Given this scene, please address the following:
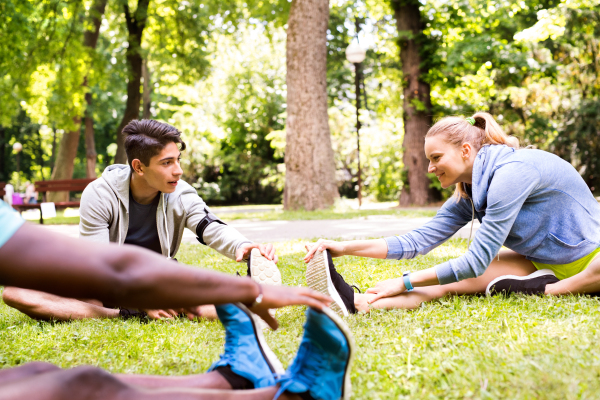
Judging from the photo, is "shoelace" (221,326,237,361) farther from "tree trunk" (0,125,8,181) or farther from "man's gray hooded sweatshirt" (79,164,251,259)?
"tree trunk" (0,125,8,181)

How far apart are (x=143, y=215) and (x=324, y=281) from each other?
5.02 ft

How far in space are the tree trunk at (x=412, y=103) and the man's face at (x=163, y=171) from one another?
11.6 meters

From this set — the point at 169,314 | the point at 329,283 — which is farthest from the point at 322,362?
the point at 169,314

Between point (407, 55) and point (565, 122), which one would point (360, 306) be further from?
point (565, 122)

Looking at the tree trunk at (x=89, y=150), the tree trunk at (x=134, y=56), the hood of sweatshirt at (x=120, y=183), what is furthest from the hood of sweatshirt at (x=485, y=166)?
the tree trunk at (x=89, y=150)

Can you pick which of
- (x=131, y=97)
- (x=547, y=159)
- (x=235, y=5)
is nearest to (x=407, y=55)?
(x=235, y=5)

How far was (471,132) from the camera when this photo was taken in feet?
10.4

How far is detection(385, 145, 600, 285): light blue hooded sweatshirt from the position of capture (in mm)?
2830

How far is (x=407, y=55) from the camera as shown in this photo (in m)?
14.4

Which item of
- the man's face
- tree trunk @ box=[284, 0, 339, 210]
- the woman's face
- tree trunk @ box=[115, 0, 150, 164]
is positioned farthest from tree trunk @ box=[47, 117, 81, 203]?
the woman's face

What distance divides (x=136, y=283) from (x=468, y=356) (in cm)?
150

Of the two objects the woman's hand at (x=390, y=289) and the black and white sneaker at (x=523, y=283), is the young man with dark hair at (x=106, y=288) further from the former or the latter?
the black and white sneaker at (x=523, y=283)

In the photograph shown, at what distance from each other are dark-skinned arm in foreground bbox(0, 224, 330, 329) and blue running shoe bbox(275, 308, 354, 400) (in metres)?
0.47

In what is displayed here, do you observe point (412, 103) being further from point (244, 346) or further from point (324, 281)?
point (244, 346)
